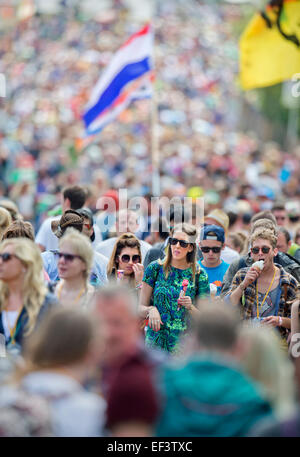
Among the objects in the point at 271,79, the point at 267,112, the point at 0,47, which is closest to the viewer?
the point at 271,79

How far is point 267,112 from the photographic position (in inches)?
2078

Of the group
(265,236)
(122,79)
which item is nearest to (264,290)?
(265,236)

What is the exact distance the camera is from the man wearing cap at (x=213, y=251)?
8688 millimetres

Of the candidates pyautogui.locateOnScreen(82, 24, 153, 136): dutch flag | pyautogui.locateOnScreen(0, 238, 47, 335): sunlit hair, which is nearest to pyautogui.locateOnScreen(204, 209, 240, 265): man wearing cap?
pyautogui.locateOnScreen(0, 238, 47, 335): sunlit hair

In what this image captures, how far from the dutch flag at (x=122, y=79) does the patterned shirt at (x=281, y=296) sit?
8429 mm

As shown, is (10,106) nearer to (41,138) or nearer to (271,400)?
(41,138)

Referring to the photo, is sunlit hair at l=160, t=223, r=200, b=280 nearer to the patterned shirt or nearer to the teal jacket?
the patterned shirt

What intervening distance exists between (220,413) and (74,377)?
2.34 feet

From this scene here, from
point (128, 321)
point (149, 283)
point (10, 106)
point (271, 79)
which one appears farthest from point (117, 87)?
point (10, 106)

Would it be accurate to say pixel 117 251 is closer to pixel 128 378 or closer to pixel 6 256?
pixel 6 256

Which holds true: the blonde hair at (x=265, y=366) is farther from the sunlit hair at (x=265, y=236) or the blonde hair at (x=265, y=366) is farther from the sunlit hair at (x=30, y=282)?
the sunlit hair at (x=265, y=236)

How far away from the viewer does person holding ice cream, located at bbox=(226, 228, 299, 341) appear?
7496 mm

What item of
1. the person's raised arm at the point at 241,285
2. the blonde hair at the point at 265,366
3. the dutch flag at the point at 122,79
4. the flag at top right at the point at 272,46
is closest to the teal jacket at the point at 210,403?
the blonde hair at the point at 265,366
